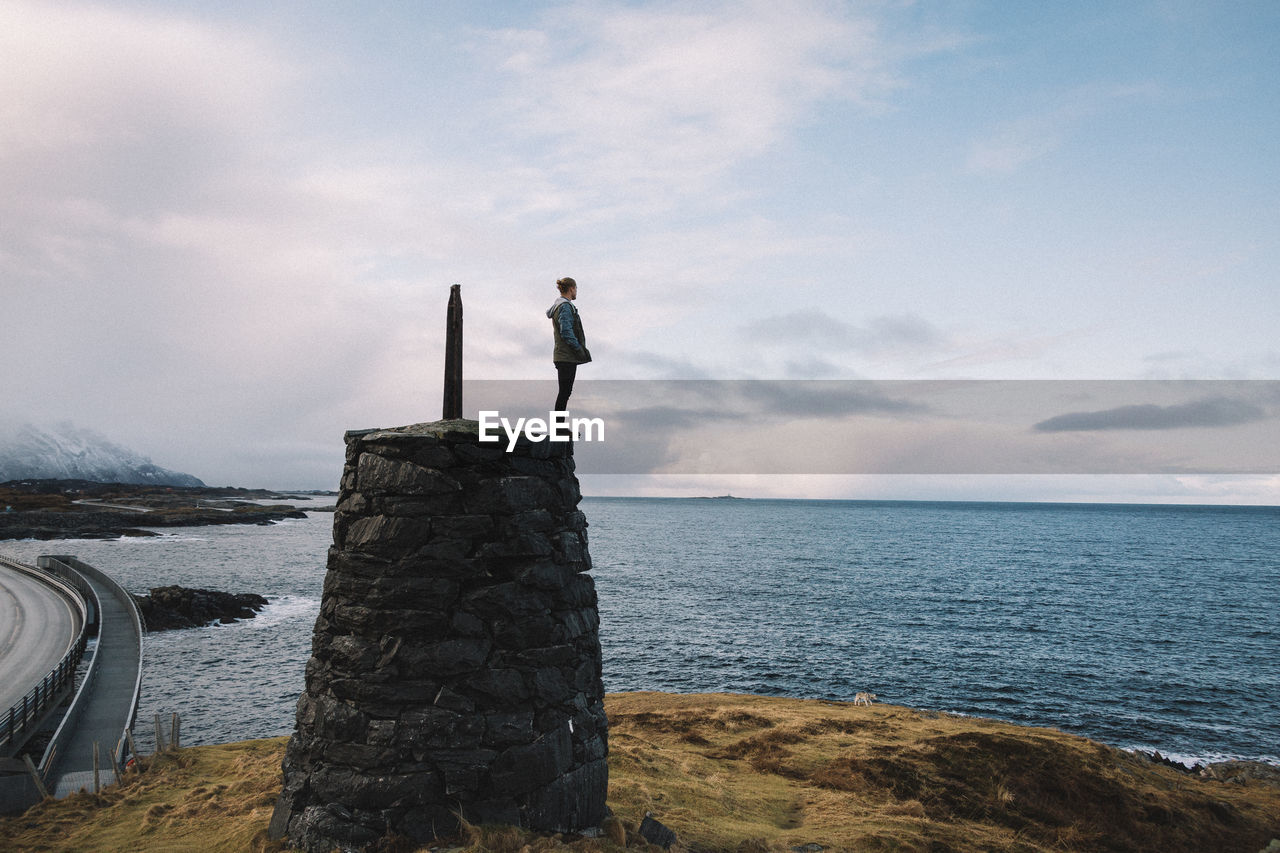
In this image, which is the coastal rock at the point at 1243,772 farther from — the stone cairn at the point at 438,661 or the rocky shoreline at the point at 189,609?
the rocky shoreline at the point at 189,609

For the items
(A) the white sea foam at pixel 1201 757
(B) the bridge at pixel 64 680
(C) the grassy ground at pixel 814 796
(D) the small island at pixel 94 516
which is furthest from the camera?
(D) the small island at pixel 94 516

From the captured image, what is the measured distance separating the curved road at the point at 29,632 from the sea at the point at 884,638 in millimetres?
4712

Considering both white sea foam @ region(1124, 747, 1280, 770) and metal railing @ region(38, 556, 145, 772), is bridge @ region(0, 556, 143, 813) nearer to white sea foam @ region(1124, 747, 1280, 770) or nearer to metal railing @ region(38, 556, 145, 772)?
metal railing @ region(38, 556, 145, 772)

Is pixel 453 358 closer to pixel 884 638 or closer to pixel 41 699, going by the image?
pixel 41 699

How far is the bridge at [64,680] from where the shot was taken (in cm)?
2178

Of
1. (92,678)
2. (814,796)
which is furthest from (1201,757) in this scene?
(92,678)

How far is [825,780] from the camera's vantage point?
19.8 meters

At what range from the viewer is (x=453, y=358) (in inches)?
462

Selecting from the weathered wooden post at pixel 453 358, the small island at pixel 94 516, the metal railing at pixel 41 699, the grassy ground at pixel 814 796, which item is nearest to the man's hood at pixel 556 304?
the weathered wooden post at pixel 453 358

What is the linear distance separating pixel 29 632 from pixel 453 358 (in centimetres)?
4516

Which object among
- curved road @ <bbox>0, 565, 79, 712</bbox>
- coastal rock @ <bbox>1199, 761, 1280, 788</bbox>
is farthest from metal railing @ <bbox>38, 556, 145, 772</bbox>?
coastal rock @ <bbox>1199, 761, 1280, 788</bbox>

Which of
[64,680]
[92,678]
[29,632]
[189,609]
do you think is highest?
[64,680]

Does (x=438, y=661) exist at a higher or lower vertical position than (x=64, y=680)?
higher

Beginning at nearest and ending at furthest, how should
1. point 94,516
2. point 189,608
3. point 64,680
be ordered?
point 64,680 < point 189,608 < point 94,516
